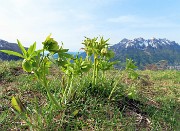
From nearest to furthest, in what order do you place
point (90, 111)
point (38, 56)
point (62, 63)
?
point (38, 56)
point (62, 63)
point (90, 111)

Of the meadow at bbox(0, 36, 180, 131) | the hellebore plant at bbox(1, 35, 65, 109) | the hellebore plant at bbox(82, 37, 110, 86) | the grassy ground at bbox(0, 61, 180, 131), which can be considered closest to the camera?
the hellebore plant at bbox(1, 35, 65, 109)

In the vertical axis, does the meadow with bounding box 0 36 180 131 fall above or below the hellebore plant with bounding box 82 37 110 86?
below

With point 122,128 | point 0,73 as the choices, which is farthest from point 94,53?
point 0,73

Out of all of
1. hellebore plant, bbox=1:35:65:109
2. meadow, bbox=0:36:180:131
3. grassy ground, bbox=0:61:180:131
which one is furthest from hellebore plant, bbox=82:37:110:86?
hellebore plant, bbox=1:35:65:109

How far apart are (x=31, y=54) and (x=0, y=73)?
Answer: 13.9 feet

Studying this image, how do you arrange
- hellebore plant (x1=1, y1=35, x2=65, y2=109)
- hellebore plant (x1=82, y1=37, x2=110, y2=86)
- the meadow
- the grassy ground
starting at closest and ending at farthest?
hellebore plant (x1=1, y1=35, x2=65, y2=109), the meadow, the grassy ground, hellebore plant (x1=82, y1=37, x2=110, y2=86)

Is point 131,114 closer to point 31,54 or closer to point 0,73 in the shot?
point 31,54

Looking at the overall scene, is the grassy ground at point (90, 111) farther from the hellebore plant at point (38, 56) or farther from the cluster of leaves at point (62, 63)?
the hellebore plant at point (38, 56)

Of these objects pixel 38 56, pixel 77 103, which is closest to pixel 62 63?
pixel 38 56

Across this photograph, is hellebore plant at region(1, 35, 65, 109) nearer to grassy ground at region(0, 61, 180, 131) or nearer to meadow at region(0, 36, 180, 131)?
meadow at region(0, 36, 180, 131)

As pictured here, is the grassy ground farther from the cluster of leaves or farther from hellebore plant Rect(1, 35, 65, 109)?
hellebore plant Rect(1, 35, 65, 109)

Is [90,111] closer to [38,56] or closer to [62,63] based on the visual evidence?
[62,63]

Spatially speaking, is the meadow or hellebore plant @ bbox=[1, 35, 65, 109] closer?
hellebore plant @ bbox=[1, 35, 65, 109]

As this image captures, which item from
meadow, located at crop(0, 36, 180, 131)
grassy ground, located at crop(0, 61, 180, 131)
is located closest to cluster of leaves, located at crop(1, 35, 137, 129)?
meadow, located at crop(0, 36, 180, 131)
